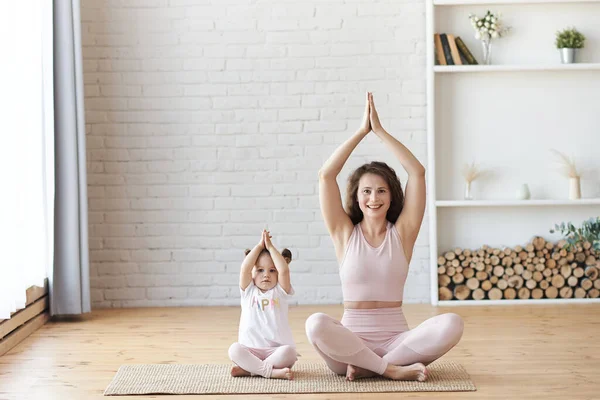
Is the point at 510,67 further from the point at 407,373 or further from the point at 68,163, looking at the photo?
the point at 68,163

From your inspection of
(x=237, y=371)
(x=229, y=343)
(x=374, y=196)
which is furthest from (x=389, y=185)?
(x=229, y=343)

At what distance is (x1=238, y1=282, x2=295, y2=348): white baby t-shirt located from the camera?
3637mm

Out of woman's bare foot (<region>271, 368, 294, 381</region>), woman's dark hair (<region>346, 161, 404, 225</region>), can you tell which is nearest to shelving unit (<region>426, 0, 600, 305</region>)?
woman's dark hair (<region>346, 161, 404, 225</region>)

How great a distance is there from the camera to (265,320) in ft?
11.9

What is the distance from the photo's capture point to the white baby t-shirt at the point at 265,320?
3.64 m

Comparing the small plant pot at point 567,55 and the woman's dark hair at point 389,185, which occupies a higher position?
the small plant pot at point 567,55

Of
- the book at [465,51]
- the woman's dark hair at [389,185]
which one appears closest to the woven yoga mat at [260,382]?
the woman's dark hair at [389,185]

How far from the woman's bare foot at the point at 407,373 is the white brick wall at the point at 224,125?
6.46 feet

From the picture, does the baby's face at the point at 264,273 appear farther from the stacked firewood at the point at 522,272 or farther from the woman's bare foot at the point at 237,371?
the stacked firewood at the point at 522,272

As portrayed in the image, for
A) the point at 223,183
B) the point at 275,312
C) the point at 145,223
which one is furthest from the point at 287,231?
the point at 275,312

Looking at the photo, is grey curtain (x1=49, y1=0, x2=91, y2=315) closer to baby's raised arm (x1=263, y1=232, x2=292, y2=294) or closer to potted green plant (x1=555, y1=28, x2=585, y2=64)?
baby's raised arm (x1=263, y1=232, x2=292, y2=294)

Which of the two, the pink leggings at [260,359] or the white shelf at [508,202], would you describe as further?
the white shelf at [508,202]

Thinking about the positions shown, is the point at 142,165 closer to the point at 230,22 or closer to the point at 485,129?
the point at 230,22

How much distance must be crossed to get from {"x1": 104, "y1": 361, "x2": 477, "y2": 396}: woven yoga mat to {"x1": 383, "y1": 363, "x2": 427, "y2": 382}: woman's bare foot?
0.08 ft
